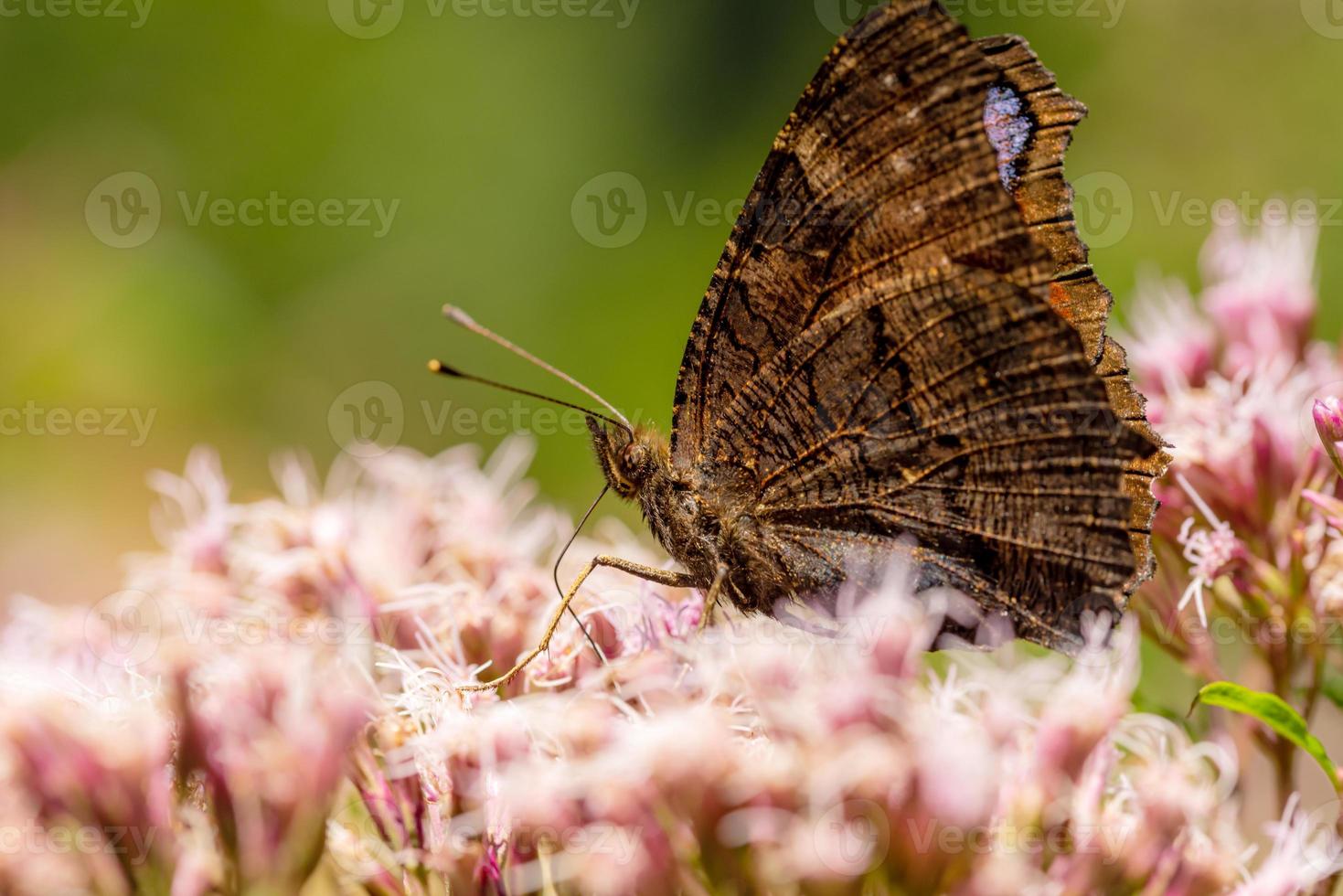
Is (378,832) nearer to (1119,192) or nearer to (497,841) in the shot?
(497,841)

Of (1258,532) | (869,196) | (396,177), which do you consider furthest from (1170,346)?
(396,177)

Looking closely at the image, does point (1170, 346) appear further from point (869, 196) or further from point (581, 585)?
point (581, 585)

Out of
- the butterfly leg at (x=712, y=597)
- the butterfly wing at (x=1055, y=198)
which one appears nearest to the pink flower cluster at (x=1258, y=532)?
the butterfly wing at (x=1055, y=198)

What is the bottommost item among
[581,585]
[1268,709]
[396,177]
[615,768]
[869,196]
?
[615,768]

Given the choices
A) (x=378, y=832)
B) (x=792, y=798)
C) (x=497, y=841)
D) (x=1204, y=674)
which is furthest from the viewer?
(x=1204, y=674)

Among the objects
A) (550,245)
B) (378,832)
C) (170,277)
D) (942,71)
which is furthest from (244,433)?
(942,71)

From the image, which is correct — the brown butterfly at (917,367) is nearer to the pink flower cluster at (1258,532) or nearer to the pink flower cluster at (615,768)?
the pink flower cluster at (615,768)
